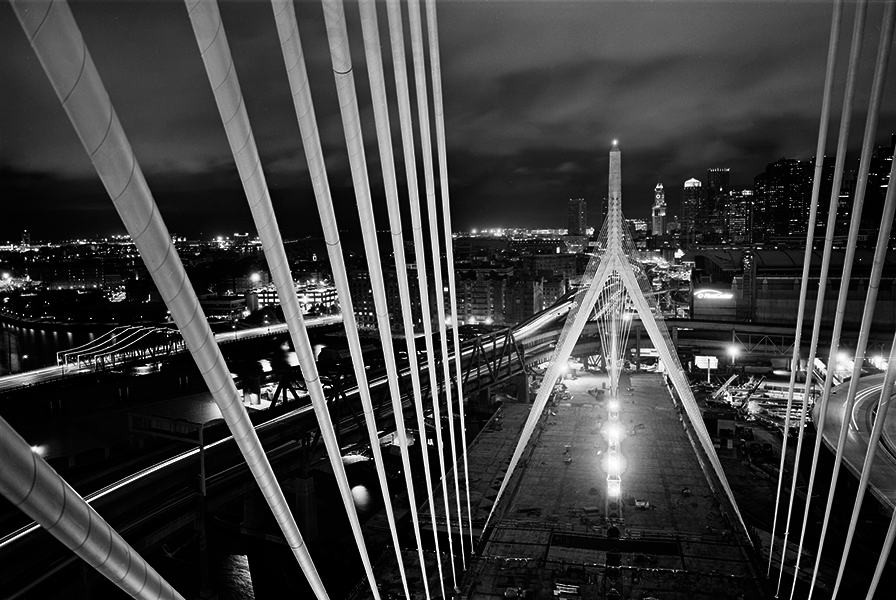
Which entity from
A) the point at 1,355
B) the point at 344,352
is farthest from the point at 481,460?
the point at 1,355

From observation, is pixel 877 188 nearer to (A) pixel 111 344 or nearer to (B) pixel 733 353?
(B) pixel 733 353

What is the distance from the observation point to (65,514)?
1.54 meters

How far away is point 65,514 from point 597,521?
8.75 metres

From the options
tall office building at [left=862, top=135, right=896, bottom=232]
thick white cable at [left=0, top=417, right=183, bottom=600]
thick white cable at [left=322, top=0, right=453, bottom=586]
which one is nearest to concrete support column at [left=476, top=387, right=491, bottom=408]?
thick white cable at [left=322, top=0, right=453, bottom=586]

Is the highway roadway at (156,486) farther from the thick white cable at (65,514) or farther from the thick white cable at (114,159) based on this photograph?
the thick white cable at (114,159)

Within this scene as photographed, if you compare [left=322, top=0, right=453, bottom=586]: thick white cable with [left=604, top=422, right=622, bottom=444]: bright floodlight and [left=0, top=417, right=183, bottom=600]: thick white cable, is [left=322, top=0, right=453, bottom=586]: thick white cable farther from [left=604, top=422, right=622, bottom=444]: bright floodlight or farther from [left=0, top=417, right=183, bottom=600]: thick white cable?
[left=604, top=422, right=622, bottom=444]: bright floodlight

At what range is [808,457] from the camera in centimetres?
1324

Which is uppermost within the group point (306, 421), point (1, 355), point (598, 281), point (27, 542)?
point (598, 281)

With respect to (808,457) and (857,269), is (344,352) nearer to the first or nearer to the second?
(808,457)

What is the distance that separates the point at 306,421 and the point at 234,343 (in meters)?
19.6

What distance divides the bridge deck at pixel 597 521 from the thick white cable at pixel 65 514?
6.23 m

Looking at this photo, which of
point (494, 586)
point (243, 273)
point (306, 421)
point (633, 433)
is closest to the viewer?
point (494, 586)

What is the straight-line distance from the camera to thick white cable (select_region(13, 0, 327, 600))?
55.8 inches

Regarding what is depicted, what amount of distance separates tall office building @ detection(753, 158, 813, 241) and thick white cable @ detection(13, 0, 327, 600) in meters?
71.7
